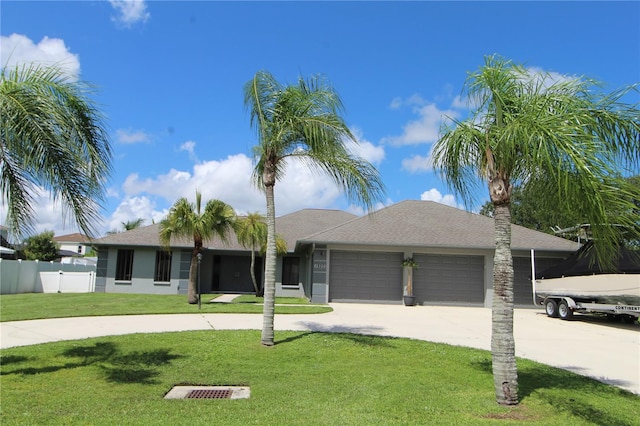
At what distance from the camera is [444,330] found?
44.4 ft

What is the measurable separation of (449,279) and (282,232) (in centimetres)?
1053

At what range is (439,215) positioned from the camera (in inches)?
977

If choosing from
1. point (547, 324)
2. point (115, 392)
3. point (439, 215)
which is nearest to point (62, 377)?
point (115, 392)

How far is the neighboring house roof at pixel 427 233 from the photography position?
2098 cm

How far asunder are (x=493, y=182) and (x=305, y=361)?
177 inches

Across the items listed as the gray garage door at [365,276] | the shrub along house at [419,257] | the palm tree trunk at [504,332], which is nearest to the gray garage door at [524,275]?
the shrub along house at [419,257]

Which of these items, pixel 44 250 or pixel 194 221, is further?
pixel 44 250

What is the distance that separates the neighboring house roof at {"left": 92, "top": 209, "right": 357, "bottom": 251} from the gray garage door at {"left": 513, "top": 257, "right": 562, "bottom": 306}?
451 inches

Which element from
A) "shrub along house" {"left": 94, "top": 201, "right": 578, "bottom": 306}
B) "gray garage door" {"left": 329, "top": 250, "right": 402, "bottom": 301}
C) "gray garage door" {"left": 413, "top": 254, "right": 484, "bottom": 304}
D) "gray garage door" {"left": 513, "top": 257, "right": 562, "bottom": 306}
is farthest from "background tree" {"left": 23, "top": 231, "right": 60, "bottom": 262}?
"gray garage door" {"left": 513, "top": 257, "right": 562, "bottom": 306}

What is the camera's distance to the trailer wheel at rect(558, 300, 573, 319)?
55.1ft

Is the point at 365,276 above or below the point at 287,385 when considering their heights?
above

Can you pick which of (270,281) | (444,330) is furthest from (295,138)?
(444,330)

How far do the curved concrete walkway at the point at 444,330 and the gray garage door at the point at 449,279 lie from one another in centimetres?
366

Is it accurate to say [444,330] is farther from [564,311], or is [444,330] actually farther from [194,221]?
[194,221]
